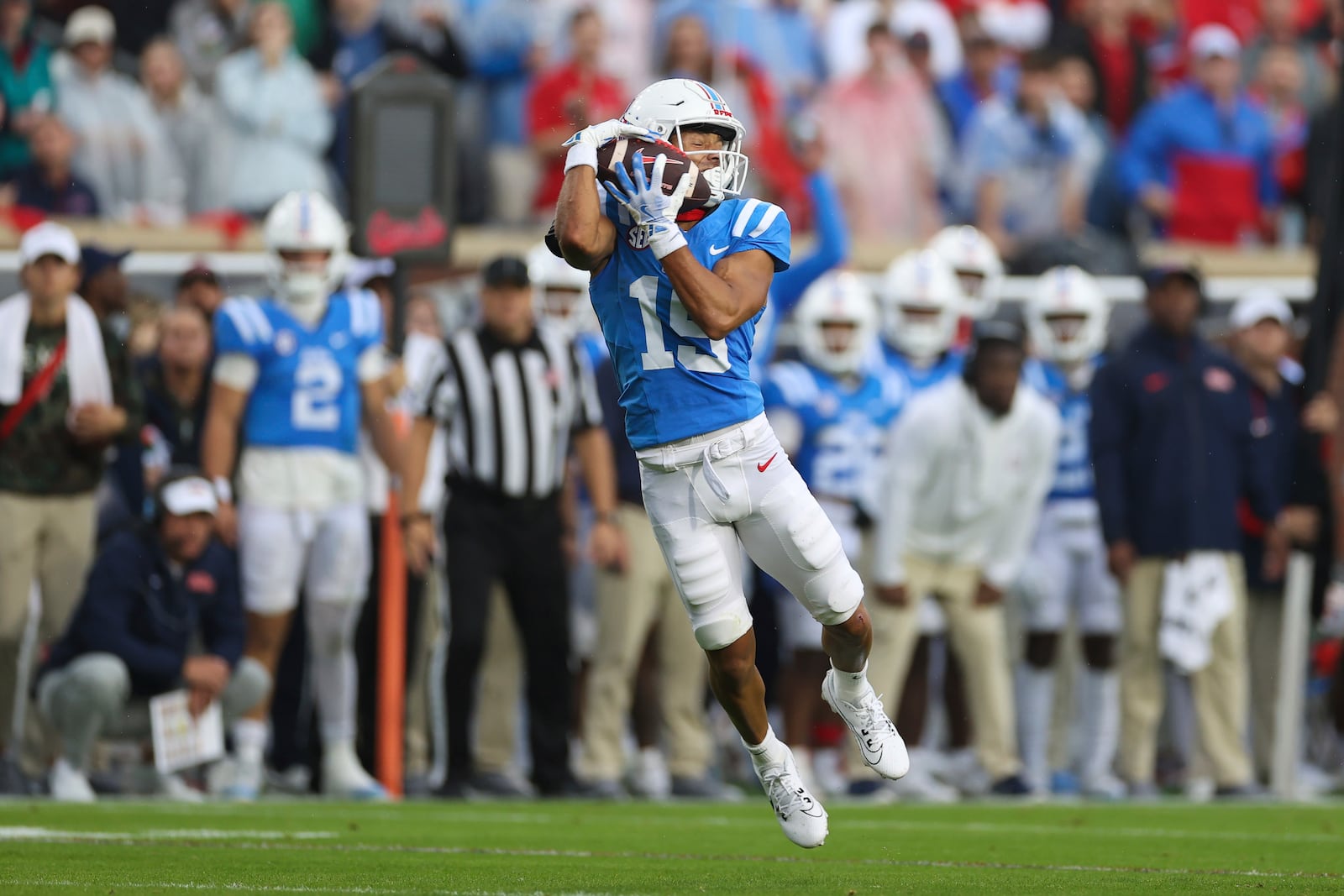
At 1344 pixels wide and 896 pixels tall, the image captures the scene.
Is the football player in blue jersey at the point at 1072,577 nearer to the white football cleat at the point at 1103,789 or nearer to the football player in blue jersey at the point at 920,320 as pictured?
the white football cleat at the point at 1103,789

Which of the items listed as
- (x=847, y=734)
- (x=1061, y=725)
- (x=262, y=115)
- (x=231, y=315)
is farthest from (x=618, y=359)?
(x=262, y=115)

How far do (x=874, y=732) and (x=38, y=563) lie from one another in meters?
4.60

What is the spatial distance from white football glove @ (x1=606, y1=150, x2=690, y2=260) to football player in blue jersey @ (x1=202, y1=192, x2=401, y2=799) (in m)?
4.27

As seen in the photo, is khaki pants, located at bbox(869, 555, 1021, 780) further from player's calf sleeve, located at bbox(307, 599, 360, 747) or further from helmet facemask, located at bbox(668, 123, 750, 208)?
helmet facemask, located at bbox(668, 123, 750, 208)

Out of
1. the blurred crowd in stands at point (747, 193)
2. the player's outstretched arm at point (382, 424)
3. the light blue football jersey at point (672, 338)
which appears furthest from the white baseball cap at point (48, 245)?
the light blue football jersey at point (672, 338)

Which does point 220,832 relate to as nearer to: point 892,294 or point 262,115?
point 892,294

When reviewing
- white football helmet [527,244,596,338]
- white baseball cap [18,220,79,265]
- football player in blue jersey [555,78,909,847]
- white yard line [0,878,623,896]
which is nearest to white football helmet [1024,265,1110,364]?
white football helmet [527,244,596,338]

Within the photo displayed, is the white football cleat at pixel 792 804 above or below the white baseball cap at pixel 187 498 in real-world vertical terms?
below

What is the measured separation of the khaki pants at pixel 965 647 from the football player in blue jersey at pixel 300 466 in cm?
236

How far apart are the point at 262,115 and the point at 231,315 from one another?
118 inches

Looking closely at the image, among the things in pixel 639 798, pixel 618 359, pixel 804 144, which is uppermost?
pixel 804 144

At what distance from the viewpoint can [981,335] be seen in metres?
11.3

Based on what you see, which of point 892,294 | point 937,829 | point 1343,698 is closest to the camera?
point 937,829

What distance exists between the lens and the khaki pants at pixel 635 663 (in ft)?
35.7
